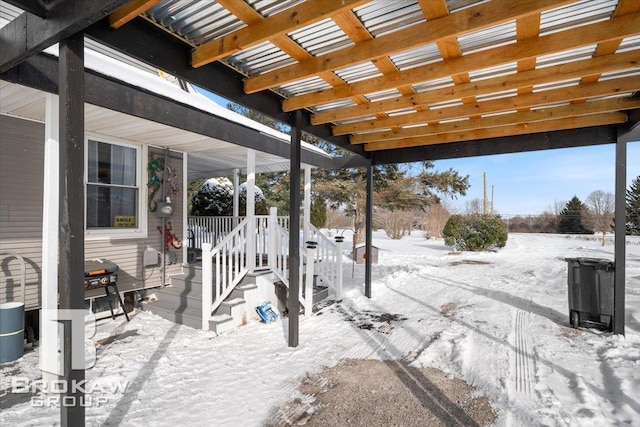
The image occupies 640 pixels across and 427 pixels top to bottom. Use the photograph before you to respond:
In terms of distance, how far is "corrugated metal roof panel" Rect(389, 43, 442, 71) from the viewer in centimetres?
256

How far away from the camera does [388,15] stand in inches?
84.3

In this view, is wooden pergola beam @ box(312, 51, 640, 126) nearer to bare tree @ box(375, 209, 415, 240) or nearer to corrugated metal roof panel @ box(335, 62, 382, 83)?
corrugated metal roof panel @ box(335, 62, 382, 83)

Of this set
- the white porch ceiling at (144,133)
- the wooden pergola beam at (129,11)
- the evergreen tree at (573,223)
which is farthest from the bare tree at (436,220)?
the wooden pergola beam at (129,11)

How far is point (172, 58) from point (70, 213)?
1.31 metres

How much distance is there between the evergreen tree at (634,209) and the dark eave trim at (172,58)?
25468 millimetres

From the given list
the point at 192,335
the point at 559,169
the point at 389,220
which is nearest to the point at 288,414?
the point at 192,335

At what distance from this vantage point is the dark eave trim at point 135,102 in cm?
267

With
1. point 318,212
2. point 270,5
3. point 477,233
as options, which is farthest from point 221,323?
point 477,233

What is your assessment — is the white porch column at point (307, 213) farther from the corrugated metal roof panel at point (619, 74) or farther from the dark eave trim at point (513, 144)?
the corrugated metal roof panel at point (619, 74)

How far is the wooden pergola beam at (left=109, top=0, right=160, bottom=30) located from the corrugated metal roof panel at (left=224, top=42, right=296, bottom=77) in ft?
2.66

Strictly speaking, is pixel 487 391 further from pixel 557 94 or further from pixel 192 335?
pixel 192 335

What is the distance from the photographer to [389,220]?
59.0 feet

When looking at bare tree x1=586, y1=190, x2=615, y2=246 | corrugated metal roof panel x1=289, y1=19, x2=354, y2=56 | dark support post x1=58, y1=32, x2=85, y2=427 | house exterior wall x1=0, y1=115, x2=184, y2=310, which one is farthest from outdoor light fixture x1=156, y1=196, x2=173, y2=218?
bare tree x1=586, y1=190, x2=615, y2=246

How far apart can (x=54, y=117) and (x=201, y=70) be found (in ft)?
4.81
